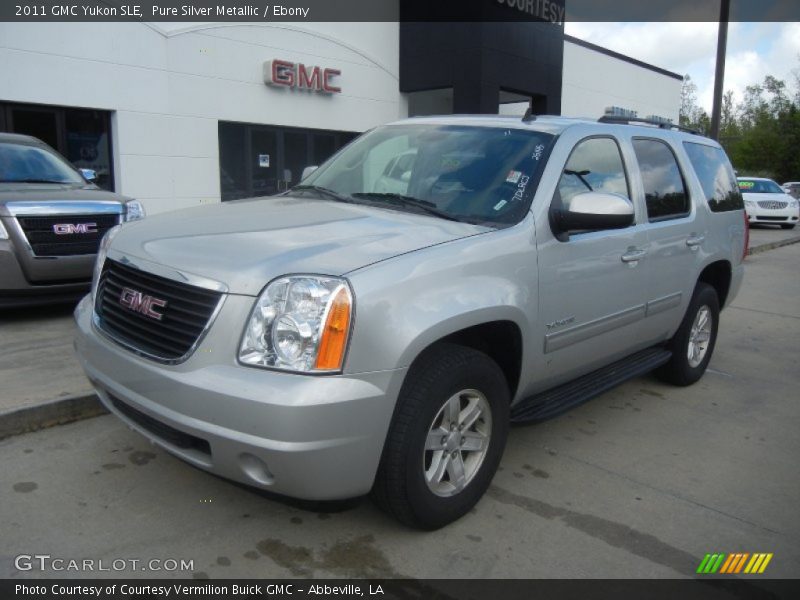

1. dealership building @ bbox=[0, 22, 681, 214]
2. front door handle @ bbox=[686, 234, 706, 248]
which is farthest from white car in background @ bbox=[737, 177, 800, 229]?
front door handle @ bbox=[686, 234, 706, 248]

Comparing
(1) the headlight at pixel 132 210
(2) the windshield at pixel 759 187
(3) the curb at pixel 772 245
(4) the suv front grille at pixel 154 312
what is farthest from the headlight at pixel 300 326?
(2) the windshield at pixel 759 187

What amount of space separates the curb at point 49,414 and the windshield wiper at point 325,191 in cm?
179

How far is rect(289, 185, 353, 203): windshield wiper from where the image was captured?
381cm

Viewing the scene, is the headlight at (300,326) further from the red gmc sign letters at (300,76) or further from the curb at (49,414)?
the red gmc sign letters at (300,76)

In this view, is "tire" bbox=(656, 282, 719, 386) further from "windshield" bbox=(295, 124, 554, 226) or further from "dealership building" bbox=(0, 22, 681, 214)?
"dealership building" bbox=(0, 22, 681, 214)

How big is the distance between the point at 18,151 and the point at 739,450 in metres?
6.94

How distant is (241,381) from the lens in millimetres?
2457

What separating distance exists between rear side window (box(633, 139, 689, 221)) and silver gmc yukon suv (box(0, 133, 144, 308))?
4684mm

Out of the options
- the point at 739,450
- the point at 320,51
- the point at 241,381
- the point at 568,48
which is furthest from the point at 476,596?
the point at 568,48

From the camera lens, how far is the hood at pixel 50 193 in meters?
5.96

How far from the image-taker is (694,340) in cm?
527

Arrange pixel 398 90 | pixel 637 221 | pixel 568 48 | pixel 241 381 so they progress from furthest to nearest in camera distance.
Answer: pixel 568 48
pixel 398 90
pixel 637 221
pixel 241 381

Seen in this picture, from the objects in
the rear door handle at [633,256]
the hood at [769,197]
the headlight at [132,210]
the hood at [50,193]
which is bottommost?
the hood at [769,197]

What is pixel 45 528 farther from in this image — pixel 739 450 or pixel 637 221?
pixel 739 450
